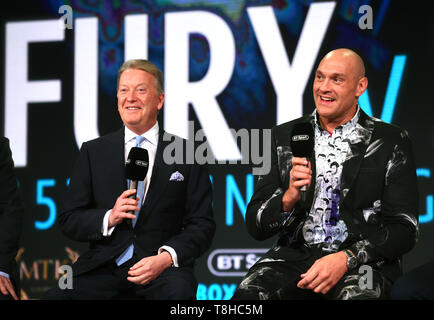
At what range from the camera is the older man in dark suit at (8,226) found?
11.3 feet

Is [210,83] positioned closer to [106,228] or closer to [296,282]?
[106,228]

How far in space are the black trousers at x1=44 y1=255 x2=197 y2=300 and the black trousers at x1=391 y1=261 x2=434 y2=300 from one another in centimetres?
102

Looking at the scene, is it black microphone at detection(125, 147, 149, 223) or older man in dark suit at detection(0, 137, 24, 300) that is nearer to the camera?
black microphone at detection(125, 147, 149, 223)

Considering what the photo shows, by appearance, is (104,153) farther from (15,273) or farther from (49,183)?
(49,183)

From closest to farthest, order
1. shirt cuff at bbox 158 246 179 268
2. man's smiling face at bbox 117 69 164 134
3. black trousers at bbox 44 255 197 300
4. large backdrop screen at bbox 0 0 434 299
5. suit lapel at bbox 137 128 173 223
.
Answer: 1. black trousers at bbox 44 255 197 300
2. shirt cuff at bbox 158 246 179 268
3. suit lapel at bbox 137 128 173 223
4. man's smiling face at bbox 117 69 164 134
5. large backdrop screen at bbox 0 0 434 299

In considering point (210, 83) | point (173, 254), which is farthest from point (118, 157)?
point (210, 83)

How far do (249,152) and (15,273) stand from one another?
7.24ft

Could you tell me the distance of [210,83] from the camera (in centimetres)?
526

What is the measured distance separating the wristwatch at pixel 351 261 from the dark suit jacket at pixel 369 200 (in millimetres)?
28

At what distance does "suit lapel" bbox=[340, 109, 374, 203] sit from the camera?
3.39 meters

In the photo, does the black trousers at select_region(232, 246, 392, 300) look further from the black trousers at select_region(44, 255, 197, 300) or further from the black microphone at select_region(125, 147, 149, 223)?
the black microphone at select_region(125, 147, 149, 223)

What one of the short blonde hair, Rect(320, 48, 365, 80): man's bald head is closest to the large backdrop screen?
the short blonde hair

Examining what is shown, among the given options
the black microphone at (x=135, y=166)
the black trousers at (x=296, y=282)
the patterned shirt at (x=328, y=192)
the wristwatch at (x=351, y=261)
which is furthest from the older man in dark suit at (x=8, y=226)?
the wristwatch at (x=351, y=261)

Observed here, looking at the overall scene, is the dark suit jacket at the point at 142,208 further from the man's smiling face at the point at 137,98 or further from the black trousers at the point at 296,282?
the black trousers at the point at 296,282
